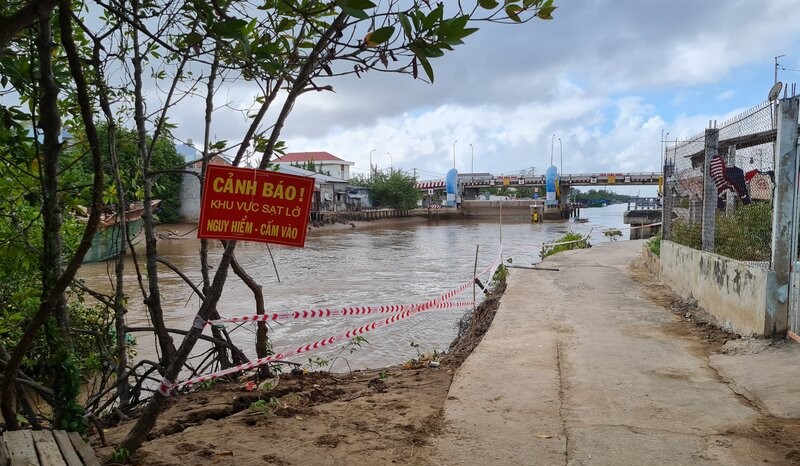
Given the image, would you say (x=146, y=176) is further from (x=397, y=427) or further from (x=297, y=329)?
(x=297, y=329)

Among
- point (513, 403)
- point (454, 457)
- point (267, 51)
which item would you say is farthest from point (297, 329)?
point (267, 51)

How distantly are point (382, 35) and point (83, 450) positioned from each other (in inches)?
102

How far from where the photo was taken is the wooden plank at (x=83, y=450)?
9.67 ft

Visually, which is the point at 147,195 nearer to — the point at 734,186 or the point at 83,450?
the point at 83,450

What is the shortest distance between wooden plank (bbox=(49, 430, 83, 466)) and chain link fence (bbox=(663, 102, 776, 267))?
6.41m

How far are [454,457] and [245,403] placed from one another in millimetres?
2097

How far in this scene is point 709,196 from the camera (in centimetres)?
778

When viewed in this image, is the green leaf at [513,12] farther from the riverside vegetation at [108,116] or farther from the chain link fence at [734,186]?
the chain link fence at [734,186]

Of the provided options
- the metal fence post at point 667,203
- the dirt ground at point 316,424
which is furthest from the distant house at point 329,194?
the dirt ground at point 316,424

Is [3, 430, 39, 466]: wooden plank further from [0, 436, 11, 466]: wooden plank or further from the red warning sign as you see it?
the red warning sign

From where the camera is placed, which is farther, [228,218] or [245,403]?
[245,403]

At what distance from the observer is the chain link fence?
21.4ft

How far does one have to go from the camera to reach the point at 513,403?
4.41m

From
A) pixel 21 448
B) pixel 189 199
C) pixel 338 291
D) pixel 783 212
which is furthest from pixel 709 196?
pixel 189 199
